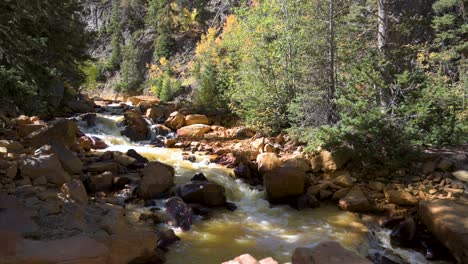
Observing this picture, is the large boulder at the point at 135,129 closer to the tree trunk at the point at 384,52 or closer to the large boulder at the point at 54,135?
the large boulder at the point at 54,135

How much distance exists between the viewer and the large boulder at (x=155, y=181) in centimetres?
939

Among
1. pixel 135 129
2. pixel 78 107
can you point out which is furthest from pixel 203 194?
pixel 78 107

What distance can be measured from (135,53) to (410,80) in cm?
4449

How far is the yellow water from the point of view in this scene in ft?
23.2

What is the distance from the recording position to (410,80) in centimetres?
990

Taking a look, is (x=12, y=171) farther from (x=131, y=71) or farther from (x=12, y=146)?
(x=131, y=71)

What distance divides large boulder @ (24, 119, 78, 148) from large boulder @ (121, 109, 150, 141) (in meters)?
4.83

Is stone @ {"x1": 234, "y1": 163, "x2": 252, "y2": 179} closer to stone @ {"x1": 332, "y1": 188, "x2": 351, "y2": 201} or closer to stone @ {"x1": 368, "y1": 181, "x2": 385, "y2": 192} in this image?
stone @ {"x1": 332, "y1": 188, "x2": 351, "y2": 201}

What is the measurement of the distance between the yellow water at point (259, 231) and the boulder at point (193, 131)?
674cm

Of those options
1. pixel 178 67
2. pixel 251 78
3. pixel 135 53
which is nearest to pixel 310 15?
pixel 251 78

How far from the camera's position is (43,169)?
8.20 metres

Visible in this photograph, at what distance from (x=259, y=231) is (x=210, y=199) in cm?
173

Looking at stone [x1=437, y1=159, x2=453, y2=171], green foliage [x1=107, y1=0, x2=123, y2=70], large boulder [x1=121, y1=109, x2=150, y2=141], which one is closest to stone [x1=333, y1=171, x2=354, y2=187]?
stone [x1=437, y1=159, x2=453, y2=171]

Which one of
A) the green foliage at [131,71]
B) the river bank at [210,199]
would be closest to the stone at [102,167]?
Answer: the river bank at [210,199]
